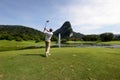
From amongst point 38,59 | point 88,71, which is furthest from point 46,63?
point 88,71

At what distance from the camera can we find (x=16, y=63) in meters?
14.9

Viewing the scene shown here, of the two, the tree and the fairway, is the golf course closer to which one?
the fairway

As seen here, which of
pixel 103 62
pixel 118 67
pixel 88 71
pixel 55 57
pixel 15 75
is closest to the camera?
pixel 15 75

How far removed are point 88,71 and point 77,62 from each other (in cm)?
206

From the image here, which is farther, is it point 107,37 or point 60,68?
point 107,37

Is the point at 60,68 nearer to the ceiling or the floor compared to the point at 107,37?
nearer to the floor

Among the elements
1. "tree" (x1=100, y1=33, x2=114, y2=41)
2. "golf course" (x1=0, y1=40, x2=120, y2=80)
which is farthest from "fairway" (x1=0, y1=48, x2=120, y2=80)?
"tree" (x1=100, y1=33, x2=114, y2=41)

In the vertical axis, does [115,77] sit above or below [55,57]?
below

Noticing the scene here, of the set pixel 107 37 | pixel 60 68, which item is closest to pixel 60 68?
pixel 60 68

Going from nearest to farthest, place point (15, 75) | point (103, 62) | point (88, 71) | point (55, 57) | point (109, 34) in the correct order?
point (15, 75) → point (88, 71) → point (103, 62) → point (55, 57) → point (109, 34)

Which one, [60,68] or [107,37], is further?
[107,37]

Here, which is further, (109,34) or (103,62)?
(109,34)

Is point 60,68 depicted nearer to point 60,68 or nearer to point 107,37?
point 60,68

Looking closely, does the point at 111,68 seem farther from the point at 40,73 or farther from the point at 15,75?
the point at 15,75
